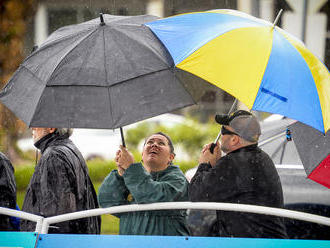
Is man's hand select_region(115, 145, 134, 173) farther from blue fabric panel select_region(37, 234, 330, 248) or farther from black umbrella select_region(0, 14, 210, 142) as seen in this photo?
blue fabric panel select_region(37, 234, 330, 248)

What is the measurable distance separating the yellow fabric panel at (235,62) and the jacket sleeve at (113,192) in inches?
35.4

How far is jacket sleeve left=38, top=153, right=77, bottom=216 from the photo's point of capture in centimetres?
387

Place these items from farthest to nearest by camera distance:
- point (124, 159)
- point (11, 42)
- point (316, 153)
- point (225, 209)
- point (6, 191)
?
point (11, 42) < point (6, 191) < point (316, 153) < point (124, 159) < point (225, 209)

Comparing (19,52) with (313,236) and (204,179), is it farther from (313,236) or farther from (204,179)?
(204,179)

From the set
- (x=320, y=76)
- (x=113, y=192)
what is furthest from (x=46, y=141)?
(x=320, y=76)

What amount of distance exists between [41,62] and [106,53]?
0.45 m

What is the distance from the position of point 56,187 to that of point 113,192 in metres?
0.47

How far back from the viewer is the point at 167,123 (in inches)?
599

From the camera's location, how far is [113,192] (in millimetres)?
3713

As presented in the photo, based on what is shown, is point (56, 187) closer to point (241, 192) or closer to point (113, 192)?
point (113, 192)

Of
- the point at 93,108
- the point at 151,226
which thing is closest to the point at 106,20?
the point at 93,108

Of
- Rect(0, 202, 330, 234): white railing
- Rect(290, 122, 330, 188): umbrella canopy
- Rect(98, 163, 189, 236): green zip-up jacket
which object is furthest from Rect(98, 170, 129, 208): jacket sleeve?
Rect(290, 122, 330, 188): umbrella canopy

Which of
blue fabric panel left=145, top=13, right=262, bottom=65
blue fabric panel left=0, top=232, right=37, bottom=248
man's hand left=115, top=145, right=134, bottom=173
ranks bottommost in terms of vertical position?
blue fabric panel left=0, top=232, right=37, bottom=248

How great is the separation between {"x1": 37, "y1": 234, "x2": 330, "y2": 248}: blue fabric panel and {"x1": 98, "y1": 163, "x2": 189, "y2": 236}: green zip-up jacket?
15.3 inches
